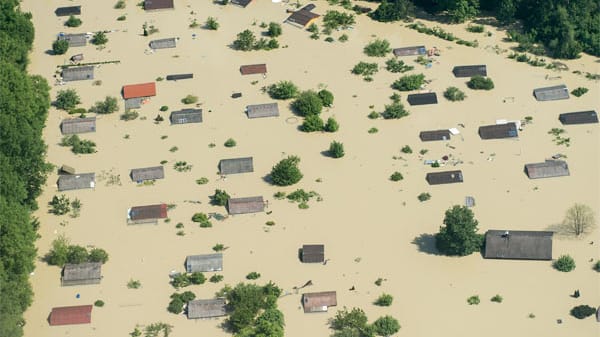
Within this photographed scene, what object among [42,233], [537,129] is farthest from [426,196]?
[42,233]

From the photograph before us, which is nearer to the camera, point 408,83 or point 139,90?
point 408,83

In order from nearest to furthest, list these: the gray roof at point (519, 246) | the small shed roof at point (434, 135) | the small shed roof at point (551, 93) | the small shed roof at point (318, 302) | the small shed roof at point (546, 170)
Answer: the small shed roof at point (318, 302) → the gray roof at point (519, 246) → the small shed roof at point (546, 170) → the small shed roof at point (434, 135) → the small shed roof at point (551, 93)

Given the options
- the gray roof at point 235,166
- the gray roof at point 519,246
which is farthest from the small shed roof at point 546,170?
the gray roof at point 235,166

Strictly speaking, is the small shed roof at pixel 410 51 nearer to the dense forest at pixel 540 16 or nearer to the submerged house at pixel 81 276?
the dense forest at pixel 540 16

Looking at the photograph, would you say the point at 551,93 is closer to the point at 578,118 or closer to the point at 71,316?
the point at 578,118

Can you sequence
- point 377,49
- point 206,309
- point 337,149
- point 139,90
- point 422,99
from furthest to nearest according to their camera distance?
point 377,49, point 139,90, point 422,99, point 337,149, point 206,309

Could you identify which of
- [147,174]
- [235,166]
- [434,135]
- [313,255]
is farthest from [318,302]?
[434,135]
